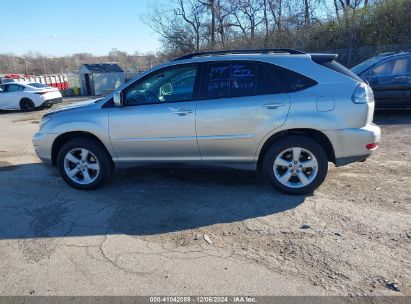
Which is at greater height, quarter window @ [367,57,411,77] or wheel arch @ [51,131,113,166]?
quarter window @ [367,57,411,77]

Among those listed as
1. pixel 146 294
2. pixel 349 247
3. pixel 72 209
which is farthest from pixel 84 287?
pixel 349 247

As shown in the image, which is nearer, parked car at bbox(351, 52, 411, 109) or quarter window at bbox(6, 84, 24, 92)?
parked car at bbox(351, 52, 411, 109)

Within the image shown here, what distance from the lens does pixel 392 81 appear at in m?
9.77

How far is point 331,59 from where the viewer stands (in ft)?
15.9

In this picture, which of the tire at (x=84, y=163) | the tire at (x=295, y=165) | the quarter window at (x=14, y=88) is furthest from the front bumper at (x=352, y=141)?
the quarter window at (x=14, y=88)

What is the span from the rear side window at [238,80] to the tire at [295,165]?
71 cm

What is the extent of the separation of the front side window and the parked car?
6.73 metres

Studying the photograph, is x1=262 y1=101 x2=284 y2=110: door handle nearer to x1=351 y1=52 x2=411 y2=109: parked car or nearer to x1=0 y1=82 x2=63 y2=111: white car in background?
x1=351 y1=52 x2=411 y2=109: parked car

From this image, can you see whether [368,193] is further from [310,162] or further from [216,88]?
[216,88]

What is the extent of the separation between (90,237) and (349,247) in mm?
2558

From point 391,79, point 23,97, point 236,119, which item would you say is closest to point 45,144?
point 236,119

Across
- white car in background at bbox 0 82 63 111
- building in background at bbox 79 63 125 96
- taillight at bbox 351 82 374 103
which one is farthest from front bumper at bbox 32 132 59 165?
building in background at bbox 79 63 125 96

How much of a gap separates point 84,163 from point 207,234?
2.34 metres

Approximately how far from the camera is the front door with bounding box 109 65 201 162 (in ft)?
16.0
